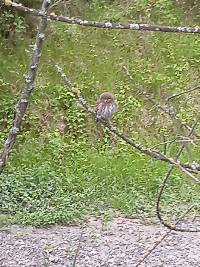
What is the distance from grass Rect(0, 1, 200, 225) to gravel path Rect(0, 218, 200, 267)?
5.6 inches

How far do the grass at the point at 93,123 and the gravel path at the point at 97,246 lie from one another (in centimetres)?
14

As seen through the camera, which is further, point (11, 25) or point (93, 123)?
point (11, 25)

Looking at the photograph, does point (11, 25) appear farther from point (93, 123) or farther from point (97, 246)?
point (97, 246)

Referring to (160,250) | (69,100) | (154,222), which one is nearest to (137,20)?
(69,100)

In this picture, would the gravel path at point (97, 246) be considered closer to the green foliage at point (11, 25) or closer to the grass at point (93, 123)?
the grass at point (93, 123)

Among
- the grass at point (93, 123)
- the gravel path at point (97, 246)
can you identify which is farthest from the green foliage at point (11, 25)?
the gravel path at point (97, 246)

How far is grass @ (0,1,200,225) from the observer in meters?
4.59

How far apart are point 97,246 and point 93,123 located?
194 centimetres

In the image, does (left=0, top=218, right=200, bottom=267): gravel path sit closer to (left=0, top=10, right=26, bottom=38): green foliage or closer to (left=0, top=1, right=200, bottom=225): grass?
(left=0, top=1, right=200, bottom=225): grass

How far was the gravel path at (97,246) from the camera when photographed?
3.77 meters

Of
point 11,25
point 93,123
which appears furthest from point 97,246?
point 11,25

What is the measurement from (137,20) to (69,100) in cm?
129

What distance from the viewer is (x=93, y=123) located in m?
5.77

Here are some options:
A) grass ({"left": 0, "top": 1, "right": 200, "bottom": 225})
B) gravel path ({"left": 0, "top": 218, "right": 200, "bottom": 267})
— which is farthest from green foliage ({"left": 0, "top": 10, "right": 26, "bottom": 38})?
gravel path ({"left": 0, "top": 218, "right": 200, "bottom": 267})
